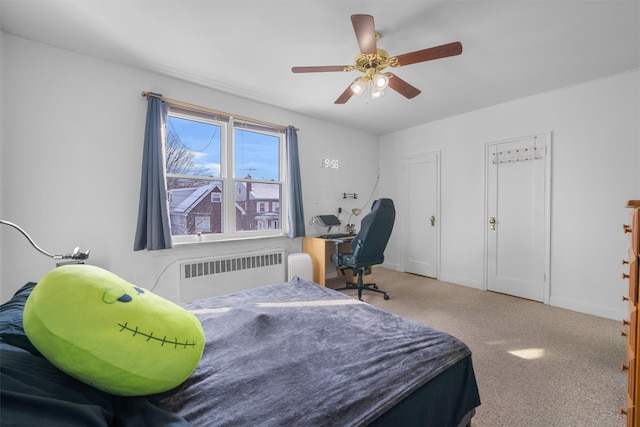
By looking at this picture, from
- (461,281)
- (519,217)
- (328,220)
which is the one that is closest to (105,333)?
(328,220)

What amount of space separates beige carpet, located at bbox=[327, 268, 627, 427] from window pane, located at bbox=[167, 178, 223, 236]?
2.27 m

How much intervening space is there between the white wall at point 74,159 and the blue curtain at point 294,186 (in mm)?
1169

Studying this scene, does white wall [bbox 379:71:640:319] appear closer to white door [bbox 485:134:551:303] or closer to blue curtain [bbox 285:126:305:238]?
white door [bbox 485:134:551:303]

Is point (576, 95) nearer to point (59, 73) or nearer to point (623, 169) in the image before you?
point (623, 169)

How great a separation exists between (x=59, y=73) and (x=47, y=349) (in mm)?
2746

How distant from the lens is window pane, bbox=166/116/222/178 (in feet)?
9.54

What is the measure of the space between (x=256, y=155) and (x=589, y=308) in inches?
172

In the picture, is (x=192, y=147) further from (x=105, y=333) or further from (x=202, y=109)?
(x=105, y=333)

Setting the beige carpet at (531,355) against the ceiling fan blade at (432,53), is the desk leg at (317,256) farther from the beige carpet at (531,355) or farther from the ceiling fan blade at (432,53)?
the ceiling fan blade at (432,53)

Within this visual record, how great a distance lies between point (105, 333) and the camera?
2.29 ft

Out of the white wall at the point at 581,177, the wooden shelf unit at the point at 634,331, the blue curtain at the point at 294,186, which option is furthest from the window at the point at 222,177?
the wooden shelf unit at the point at 634,331

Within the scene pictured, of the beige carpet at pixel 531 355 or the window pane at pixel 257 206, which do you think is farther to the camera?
the window pane at pixel 257 206

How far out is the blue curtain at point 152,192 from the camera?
256cm

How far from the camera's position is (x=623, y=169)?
2691mm
